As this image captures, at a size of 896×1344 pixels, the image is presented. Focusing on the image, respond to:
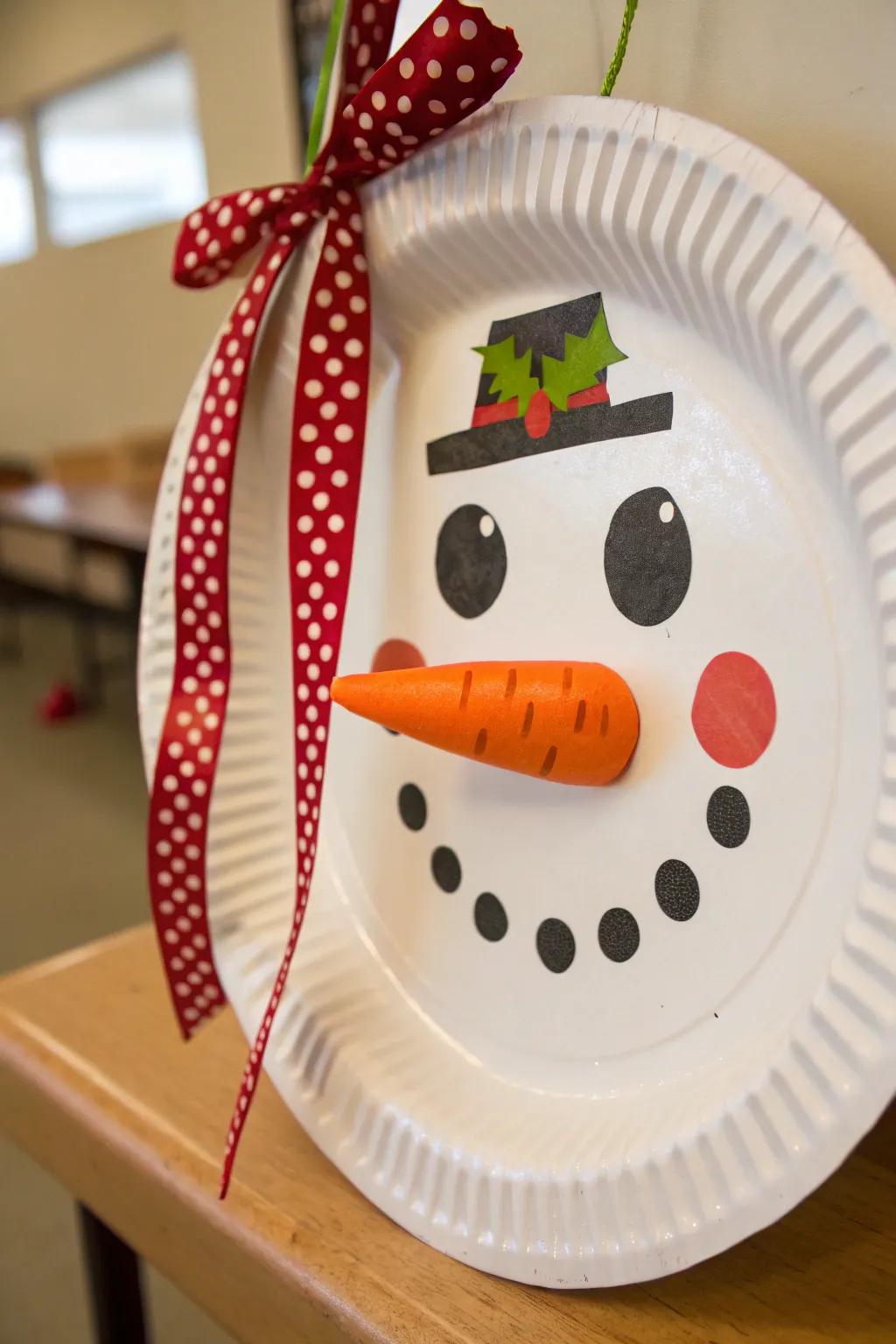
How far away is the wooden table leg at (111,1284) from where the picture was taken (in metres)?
0.68

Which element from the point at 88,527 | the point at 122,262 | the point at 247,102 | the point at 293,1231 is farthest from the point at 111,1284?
the point at 122,262

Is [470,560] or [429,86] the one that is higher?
[429,86]

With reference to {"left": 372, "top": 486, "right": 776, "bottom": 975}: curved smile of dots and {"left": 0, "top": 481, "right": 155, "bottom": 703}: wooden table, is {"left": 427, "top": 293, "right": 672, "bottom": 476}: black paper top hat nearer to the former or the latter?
{"left": 372, "top": 486, "right": 776, "bottom": 975}: curved smile of dots

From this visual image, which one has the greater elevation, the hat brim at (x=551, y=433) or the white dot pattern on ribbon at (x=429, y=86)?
the white dot pattern on ribbon at (x=429, y=86)

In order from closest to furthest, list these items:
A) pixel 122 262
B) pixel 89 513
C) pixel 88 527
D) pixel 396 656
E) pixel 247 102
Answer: pixel 396 656 → pixel 88 527 → pixel 89 513 → pixel 247 102 → pixel 122 262

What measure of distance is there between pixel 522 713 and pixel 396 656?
11 cm

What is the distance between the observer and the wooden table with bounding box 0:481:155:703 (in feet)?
7.88

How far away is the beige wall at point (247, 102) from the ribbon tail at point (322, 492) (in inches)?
4.3

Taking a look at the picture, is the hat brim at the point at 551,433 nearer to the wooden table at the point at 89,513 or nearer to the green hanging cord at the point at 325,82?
the green hanging cord at the point at 325,82

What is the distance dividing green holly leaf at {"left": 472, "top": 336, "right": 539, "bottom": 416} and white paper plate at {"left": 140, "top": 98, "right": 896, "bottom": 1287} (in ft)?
0.04

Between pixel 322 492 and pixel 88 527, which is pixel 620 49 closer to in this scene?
pixel 322 492

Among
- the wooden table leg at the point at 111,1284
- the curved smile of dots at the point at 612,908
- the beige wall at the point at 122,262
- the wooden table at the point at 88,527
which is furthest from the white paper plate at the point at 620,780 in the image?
the beige wall at the point at 122,262

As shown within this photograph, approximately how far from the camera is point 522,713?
39 cm

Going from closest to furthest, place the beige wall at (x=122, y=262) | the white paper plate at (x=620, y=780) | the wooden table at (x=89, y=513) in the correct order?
the white paper plate at (x=620, y=780), the wooden table at (x=89, y=513), the beige wall at (x=122, y=262)
